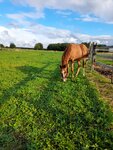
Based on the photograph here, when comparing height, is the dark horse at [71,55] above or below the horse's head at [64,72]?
above

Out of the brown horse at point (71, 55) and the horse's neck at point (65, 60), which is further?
the horse's neck at point (65, 60)

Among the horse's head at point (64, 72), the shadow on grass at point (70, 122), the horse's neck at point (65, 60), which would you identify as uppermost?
the horse's neck at point (65, 60)

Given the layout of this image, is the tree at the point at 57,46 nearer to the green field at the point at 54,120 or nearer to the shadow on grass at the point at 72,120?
the green field at the point at 54,120

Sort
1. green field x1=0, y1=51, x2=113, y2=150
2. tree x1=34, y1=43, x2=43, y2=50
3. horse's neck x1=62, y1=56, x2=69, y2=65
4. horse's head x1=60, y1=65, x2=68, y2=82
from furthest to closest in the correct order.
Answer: tree x1=34, y1=43, x2=43, y2=50 → horse's neck x1=62, y1=56, x2=69, y2=65 → horse's head x1=60, y1=65, x2=68, y2=82 → green field x1=0, y1=51, x2=113, y2=150

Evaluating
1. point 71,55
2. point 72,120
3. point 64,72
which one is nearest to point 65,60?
point 71,55

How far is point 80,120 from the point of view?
687 centimetres

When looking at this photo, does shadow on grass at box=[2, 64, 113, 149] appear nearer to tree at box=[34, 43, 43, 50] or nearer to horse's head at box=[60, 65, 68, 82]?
horse's head at box=[60, 65, 68, 82]

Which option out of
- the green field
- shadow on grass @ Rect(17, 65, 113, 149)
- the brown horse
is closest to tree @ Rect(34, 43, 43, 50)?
the brown horse

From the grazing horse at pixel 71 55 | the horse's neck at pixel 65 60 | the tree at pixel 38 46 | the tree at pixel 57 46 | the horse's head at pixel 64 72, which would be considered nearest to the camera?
the horse's head at pixel 64 72

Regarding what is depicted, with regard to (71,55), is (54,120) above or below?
below

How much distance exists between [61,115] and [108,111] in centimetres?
145

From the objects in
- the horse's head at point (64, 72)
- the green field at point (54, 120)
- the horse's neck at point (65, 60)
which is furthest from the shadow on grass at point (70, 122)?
the horse's neck at point (65, 60)

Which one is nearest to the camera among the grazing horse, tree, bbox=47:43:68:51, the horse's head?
the horse's head

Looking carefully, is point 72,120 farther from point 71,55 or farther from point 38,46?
point 38,46
